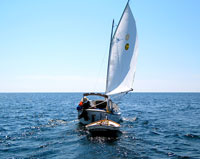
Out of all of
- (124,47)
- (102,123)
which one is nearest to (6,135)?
(102,123)

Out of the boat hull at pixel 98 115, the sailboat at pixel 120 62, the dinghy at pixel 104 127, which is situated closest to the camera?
the dinghy at pixel 104 127

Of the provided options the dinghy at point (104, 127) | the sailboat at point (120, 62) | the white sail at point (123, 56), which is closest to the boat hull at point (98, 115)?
the sailboat at point (120, 62)

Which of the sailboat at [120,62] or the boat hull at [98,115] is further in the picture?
the sailboat at [120,62]

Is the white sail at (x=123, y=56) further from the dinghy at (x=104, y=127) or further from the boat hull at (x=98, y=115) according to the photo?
the dinghy at (x=104, y=127)

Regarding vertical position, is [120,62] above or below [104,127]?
above

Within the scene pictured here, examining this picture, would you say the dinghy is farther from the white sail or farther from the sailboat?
the white sail

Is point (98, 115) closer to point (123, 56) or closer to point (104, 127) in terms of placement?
point (104, 127)

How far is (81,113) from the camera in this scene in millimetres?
22594

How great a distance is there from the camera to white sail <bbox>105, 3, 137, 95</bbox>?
2222 cm

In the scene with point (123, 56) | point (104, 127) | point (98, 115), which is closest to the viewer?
point (104, 127)

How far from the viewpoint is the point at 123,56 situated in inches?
885

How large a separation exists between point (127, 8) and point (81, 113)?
1336 centimetres

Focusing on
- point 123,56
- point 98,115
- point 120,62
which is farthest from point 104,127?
point 123,56

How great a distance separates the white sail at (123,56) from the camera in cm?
2222
